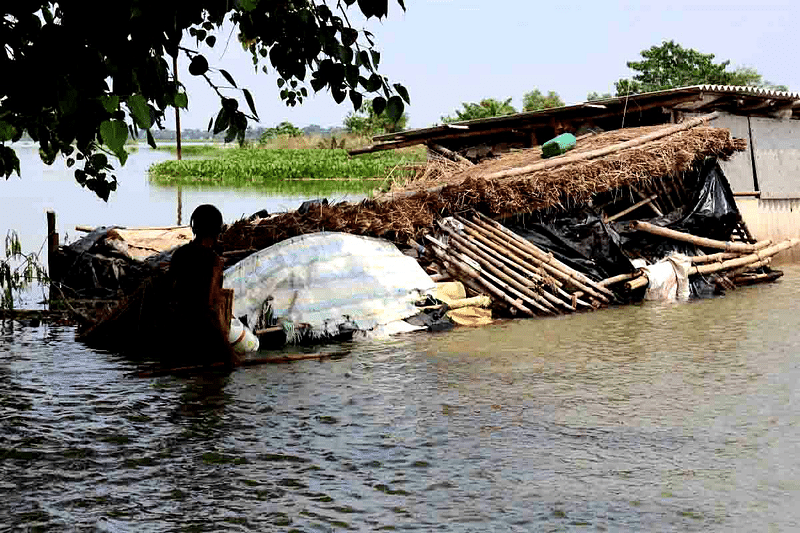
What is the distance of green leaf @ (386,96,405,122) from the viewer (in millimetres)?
4141

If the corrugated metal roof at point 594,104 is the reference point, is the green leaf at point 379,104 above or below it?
below

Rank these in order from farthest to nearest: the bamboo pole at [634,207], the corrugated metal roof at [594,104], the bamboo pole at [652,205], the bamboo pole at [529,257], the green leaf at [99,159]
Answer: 1. the corrugated metal roof at [594,104]
2. the bamboo pole at [652,205]
3. the bamboo pole at [634,207]
4. the bamboo pole at [529,257]
5. the green leaf at [99,159]

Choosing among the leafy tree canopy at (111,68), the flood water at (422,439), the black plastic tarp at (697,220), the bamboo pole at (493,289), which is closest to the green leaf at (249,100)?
the leafy tree canopy at (111,68)

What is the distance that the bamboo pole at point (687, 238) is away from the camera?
38.0 feet

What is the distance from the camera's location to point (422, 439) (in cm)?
584

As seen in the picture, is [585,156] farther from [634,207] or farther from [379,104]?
[379,104]

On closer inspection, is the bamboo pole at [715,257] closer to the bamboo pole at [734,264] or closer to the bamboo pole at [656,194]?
the bamboo pole at [734,264]

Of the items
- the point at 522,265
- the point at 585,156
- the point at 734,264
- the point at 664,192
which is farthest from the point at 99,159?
the point at 664,192

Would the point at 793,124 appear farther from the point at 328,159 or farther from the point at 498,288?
the point at 328,159

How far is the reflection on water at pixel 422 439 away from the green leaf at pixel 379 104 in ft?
6.07

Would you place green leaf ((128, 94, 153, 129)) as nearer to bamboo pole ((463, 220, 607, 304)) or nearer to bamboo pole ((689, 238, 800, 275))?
bamboo pole ((463, 220, 607, 304))

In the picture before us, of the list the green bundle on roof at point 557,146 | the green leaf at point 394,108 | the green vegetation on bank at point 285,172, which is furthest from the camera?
the green vegetation on bank at point 285,172

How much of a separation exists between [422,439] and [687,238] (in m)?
6.93

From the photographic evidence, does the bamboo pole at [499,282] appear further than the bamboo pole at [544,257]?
No
